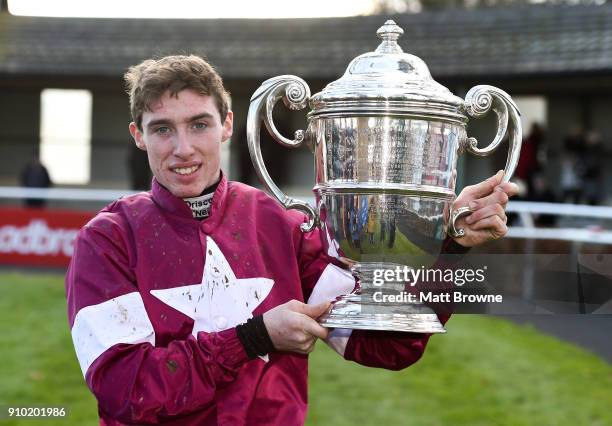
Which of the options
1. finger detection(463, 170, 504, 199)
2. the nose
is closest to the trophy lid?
finger detection(463, 170, 504, 199)

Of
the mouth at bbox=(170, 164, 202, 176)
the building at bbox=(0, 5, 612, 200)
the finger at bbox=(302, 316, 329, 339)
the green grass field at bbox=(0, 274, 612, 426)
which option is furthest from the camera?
the building at bbox=(0, 5, 612, 200)

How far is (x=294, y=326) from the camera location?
2.32 m

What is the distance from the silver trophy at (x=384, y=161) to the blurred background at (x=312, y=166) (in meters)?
1.32

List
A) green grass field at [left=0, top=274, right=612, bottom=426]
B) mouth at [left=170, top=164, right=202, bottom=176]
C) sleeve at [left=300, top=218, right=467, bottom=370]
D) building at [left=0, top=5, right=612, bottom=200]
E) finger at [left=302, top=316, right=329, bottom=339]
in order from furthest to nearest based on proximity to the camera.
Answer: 1. building at [left=0, top=5, right=612, bottom=200]
2. green grass field at [left=0, top=274, right=612, bottom=426]
3. sleeve at [left=300, top=218, right=467, bottom=370]
4. mouth at [left=170, top=164, right=202, bottom=176]
5. finger at [left=302, top=316, right=329, bottom=339]

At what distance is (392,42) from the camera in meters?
2.59

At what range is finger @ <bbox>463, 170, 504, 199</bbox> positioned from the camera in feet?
8.19

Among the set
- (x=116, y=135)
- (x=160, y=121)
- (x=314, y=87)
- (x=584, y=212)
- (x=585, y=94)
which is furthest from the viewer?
(x=116, y=135)

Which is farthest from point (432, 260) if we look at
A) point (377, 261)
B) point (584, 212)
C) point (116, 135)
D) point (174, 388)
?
point (116, 135)

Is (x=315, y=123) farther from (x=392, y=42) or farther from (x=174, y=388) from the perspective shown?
(x=174, y=388)

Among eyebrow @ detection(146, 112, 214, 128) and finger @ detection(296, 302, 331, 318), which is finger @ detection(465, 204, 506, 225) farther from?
eyebrow @ detection(146, 112, 214, 128)

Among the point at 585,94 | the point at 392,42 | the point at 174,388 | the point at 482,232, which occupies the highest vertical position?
the point at 585,94

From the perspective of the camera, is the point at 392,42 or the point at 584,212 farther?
the point at 584,212

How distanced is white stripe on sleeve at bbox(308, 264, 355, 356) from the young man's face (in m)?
0.39

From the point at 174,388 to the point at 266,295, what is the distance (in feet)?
1.16
